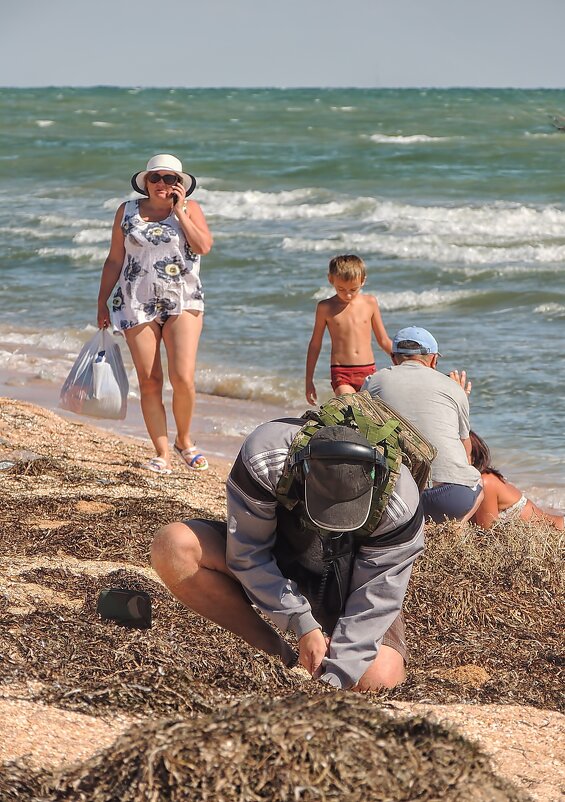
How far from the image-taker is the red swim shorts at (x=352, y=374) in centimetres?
753

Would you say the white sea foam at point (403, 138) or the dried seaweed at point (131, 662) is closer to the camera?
the dried seaweed at point (131, 662)

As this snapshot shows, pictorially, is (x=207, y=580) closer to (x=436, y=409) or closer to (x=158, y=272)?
(x=436, y=409)

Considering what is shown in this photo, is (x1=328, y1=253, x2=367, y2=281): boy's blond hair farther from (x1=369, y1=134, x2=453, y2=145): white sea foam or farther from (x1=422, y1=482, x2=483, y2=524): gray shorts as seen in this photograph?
(x1=369, y1=134, x2=453, y2=145): white sea foam

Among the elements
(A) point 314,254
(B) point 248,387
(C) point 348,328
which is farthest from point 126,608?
(A) point 314,254

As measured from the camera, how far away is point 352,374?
7.56m

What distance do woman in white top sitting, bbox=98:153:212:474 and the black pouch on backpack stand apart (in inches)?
102

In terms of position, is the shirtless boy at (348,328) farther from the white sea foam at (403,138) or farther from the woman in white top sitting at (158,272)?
the white sea foam at (403,138)

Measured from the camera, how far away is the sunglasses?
6566 mm

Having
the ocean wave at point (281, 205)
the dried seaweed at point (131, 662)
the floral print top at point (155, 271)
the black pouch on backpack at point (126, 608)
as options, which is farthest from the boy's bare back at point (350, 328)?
the ocean wave at point (281, 205)

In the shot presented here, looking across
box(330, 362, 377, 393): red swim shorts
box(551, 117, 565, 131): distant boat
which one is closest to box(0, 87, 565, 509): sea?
box(551, 117, 565, 131): distant boat

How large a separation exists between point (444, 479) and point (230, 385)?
490cm

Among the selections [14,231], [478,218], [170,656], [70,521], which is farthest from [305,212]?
[170,656]

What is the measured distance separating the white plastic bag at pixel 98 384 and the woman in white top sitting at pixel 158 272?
141 mm

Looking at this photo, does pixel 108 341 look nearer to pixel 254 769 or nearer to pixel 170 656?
pixel 170 656
